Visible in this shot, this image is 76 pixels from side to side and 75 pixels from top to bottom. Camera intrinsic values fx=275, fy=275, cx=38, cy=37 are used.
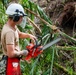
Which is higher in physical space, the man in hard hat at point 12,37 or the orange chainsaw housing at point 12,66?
the man in hard hat at point 12,37

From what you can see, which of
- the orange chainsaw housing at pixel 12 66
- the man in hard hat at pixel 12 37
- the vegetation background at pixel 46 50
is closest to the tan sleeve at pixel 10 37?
the man in hard hat at pixel 12 37

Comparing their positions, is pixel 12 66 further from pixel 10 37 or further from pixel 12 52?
pixel 10 37

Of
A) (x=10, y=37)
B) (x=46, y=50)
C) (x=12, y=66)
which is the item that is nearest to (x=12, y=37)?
(x=10, y=37)

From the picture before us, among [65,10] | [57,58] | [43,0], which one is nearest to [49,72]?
[57,58]

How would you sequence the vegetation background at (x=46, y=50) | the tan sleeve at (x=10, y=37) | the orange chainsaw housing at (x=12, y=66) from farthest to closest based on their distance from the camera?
the vegetation background at (x=46, y=50)
the orange chainsaw housing at (x=12, y=66)
the tan sleeve at (x=10, y=37)

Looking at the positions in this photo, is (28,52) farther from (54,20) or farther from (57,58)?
(54,20)

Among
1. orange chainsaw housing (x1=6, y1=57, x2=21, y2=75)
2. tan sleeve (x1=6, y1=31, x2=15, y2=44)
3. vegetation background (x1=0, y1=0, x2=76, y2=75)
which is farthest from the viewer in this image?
vegetation background (x1=0, y1=0, x2=76, y2=75)

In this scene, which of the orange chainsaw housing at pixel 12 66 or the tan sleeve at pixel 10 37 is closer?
the tan sleeve at pixel 10 37

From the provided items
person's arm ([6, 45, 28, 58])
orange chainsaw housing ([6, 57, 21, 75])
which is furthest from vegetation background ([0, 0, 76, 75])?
person's arm ([6, 45, 28, 58])

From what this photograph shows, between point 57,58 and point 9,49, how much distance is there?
1764mm

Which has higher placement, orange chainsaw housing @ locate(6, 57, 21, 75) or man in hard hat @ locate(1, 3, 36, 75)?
man in hard hat @ locate(1, 3, 36, 75)

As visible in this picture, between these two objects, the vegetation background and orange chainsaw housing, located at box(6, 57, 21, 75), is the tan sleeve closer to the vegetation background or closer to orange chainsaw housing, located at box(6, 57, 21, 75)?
orange chainsaw housing, located at box(6, 57, 21, 75)

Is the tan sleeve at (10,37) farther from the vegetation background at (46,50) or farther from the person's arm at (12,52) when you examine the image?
the vegetation background at (46,50)

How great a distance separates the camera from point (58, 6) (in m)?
5.64
